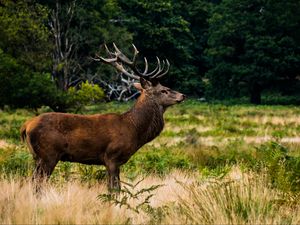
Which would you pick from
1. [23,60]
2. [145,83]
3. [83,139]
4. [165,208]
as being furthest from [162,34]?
[165,208]

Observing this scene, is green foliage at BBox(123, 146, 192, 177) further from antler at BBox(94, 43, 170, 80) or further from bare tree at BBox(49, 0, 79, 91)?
bare tree at BBox(49, 0, 79, 91)

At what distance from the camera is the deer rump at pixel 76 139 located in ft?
23.9

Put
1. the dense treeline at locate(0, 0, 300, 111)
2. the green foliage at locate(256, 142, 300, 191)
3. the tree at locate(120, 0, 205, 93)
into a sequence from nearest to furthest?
the green foliage at locate(256, 142, 300, 191) < the dense treeline at locate(0, 0, 300, 111) < the tree at locate(120, 0, 205, 93)

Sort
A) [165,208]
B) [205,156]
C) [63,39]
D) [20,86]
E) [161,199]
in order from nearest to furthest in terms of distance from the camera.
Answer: [165,208] < [161,199] < [205,156] < [20,86] < [63,39]

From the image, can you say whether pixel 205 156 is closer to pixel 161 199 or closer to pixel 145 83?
pixel 145 83

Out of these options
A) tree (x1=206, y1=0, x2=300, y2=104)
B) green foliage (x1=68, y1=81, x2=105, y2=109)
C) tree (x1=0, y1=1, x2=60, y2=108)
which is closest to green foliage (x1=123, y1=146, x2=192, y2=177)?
tree (x1=0, y1=1, x2=60, y2=108)

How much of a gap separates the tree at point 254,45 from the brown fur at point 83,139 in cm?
3312

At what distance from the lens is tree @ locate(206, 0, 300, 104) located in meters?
40.4

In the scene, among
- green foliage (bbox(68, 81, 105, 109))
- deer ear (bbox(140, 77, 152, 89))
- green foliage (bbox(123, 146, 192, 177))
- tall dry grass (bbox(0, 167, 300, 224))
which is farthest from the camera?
green foliage (bbox(68, 81, 105, 109))

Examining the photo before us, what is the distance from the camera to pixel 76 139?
7414 millimetres

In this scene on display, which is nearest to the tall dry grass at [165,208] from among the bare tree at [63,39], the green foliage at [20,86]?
the green foliage at [20,86]

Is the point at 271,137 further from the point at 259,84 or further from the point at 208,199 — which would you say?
the point at 259,84

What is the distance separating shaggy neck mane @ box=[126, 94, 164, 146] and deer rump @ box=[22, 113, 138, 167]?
0.29 meters

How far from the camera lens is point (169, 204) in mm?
6137
